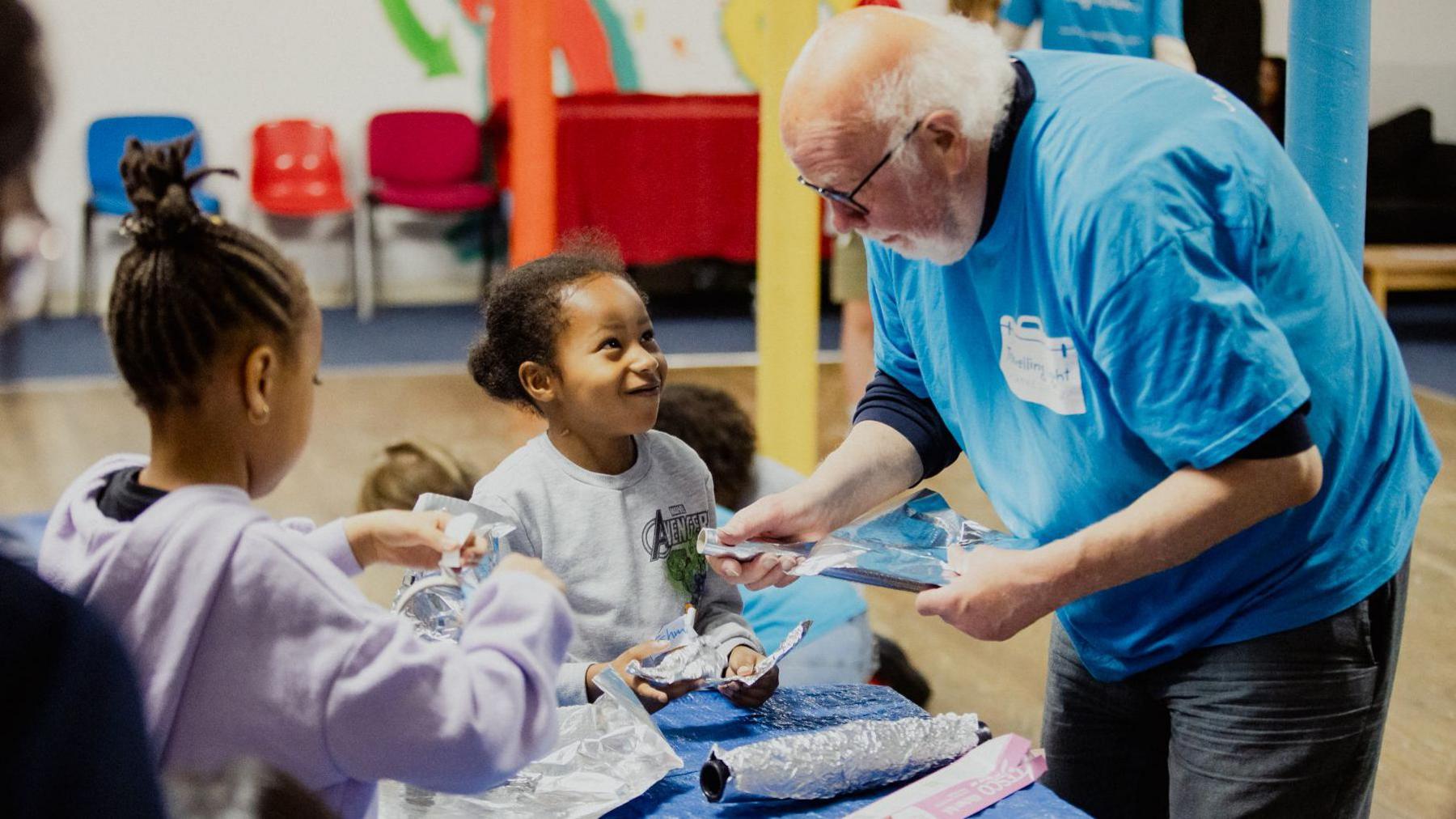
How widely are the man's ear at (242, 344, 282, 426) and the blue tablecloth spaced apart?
0.64 meters

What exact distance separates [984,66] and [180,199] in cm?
82

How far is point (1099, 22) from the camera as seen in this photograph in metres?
4.18

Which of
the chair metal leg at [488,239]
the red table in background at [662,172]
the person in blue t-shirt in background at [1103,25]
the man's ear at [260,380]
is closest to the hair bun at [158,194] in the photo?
the man's ear at [260,380]

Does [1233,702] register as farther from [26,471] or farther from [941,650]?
[26,471]

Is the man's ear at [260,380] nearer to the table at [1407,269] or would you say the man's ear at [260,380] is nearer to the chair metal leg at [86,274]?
the chair metal leg at [86,274]

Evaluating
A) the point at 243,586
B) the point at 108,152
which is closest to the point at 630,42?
the point at 108,152

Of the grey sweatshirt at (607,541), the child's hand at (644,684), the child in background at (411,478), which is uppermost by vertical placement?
the grey sweatshirt at (607,541)

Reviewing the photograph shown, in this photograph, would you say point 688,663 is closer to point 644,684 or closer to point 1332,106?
point 644,684

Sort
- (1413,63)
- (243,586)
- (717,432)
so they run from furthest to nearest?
1. (1413,63)
2. (717,432)
3. (243,586)

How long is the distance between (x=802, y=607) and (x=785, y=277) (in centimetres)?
135

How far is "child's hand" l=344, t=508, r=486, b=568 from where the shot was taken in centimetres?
140

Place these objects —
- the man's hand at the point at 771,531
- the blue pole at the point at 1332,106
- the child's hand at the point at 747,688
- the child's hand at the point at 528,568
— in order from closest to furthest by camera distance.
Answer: the child's hand at the point at 528,568
the man's hand at the point at 771,531
the child's hand at the point at 747,688
the blue pole at the point at 1332,106

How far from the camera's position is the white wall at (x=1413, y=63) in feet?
30.7

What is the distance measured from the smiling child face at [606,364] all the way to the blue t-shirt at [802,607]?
103 cm
